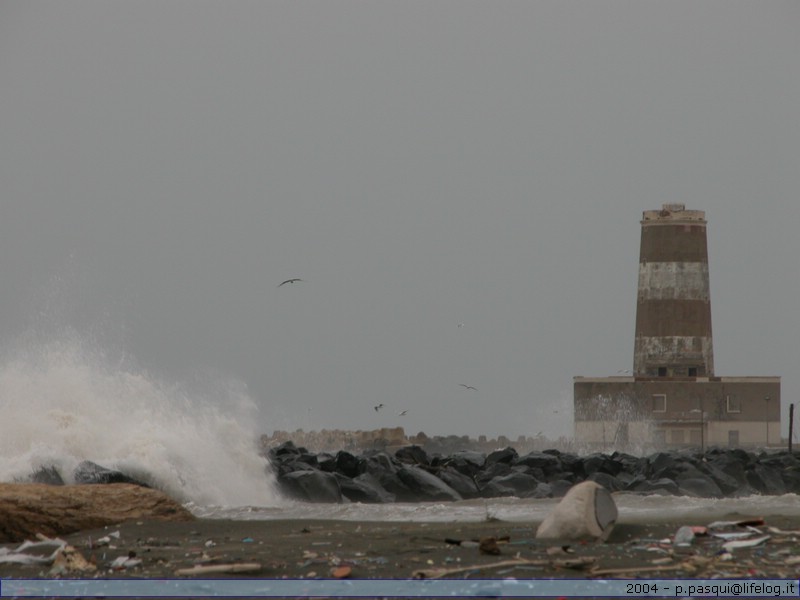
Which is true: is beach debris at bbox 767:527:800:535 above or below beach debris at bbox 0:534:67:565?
above

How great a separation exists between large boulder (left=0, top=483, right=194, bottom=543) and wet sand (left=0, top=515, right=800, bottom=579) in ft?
0.87

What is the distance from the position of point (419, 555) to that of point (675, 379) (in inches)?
1355

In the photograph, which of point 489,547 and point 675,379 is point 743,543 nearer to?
point 489,547

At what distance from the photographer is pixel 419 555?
675cm

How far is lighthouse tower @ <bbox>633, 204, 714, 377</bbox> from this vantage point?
4028cm

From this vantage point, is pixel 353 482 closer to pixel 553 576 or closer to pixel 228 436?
pixel 228 436

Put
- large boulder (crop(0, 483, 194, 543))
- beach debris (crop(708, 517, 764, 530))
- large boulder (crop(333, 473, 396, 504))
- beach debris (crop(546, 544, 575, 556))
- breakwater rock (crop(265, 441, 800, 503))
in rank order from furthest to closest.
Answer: breakwater rock (crop(265, 441, 800, 503)) < large boulder (crop(333, 473, 396, 504)) < large boulder (crop(0, 483, 194, 543)) < beach debris (crop(708, 517, 764, 530)) < beach debris (crop(546, 544, 575, 556))

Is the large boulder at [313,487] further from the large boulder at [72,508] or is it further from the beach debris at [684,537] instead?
the beach debris at [684,537]

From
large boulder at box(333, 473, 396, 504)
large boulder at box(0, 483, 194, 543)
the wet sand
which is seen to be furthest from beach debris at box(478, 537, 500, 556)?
large boulder at box(333, 473, 396, 504)

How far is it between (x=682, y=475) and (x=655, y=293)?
→ 2248cm

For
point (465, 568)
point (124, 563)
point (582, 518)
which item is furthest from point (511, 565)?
point (124, 563)

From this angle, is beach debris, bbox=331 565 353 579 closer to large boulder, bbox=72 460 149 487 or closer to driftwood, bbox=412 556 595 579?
driftwood, bbox=412 556 595 579

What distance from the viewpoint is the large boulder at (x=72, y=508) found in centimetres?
844

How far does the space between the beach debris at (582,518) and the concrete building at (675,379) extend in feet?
109
